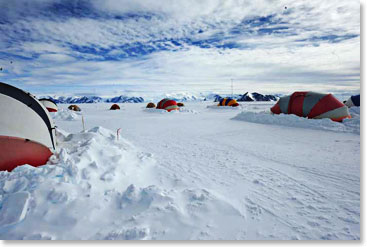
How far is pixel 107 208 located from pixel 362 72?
457 cm

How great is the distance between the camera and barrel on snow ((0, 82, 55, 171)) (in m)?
3.18

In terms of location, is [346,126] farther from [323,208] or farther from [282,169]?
[323,208]

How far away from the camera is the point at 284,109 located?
11.8 metres

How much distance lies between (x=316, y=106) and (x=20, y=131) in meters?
12.2

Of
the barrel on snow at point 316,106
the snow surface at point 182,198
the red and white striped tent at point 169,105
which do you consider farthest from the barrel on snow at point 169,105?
the snow surface at point 182,198

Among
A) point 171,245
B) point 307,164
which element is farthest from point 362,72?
point 171,245

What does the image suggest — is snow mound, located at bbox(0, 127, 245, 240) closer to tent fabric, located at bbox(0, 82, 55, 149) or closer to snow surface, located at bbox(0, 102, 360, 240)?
snow surface, located at bbox(0, 102, 360, 240)

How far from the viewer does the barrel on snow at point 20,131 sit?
3.18 meters

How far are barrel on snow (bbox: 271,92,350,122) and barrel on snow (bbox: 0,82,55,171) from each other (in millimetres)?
11774

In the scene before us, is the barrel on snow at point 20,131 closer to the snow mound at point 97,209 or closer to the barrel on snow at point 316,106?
the snow mound at point 97,209

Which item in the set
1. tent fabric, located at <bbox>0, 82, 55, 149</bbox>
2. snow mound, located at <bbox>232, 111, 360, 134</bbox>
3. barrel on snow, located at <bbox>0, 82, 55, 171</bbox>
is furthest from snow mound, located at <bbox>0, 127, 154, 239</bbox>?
snow mound, located at <bbox>232, 111, 360, 134</bbox>

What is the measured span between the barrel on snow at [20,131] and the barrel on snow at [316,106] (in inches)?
464

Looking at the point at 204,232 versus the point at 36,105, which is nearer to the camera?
the point at 204,232

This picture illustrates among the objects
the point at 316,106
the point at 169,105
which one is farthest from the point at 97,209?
the point at 169,105
